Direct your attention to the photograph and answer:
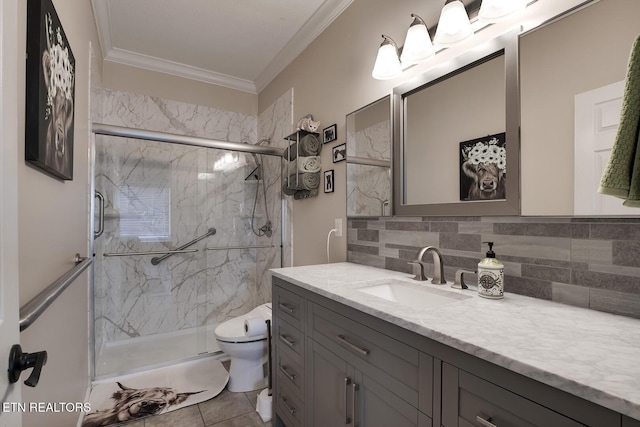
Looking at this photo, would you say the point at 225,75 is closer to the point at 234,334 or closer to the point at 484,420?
the point at 234,334

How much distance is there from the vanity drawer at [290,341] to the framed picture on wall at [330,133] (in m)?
1.26

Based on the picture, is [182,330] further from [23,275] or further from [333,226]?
[23,275]

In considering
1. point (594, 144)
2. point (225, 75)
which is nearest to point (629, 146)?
point (594, 144)

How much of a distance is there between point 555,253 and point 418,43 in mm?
1069

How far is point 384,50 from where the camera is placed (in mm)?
1607

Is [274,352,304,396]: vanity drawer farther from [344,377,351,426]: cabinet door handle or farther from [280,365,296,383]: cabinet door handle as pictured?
[344,377,351,426]: cabinet door handle

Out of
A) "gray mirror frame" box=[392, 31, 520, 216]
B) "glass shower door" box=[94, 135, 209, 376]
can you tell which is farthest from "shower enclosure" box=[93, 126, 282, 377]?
"gray mirror frame" box=[392, 31, 520, 216]

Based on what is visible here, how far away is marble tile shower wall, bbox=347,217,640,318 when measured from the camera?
896 mm

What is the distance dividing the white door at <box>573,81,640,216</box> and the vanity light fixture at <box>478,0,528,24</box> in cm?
42

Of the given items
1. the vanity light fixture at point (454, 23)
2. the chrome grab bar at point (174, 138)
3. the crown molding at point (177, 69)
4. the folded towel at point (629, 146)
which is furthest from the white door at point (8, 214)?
the crown molding at point (177, 69)

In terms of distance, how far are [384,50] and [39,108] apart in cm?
147

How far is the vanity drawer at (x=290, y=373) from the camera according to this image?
4.70 ft

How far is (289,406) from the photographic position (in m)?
1.54

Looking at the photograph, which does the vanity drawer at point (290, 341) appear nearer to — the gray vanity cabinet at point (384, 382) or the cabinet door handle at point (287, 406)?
the gray vanity cabinet at point (384, 382)
